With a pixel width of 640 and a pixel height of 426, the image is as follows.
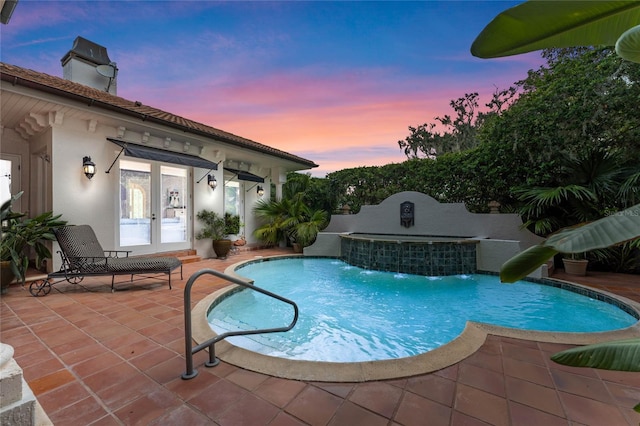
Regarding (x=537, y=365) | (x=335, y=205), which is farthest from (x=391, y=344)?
(x=335, y=205)

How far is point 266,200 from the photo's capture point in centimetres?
1298

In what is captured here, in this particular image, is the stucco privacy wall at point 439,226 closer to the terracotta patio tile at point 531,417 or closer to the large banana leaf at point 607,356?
the terracotta patio tile at point 531,417

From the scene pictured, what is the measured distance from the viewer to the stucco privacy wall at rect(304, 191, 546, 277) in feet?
25.1

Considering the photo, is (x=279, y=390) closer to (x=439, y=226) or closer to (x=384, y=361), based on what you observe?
(x=384, y=361)

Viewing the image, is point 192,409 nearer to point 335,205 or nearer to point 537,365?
point 537,365

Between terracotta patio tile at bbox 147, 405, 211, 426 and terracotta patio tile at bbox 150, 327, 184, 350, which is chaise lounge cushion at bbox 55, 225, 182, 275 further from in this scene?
terracotta patio tile at bbox 147, 405, 211, 426

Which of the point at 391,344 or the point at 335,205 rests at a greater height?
the point at 335,205

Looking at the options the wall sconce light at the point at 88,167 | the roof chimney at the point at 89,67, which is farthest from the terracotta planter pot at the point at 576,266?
the roof chimney at the point at 89,67

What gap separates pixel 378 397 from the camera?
86.5 inches

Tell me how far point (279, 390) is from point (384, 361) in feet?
3.50

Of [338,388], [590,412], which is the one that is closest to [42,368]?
[338,388]

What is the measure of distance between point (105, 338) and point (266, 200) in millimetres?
9902

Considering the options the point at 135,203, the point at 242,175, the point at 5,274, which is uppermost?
the point at 242,175

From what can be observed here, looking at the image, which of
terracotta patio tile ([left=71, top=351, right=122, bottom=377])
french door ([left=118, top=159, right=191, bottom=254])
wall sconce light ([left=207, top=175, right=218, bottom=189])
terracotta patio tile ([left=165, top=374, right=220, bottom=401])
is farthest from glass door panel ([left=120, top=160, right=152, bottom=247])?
terracotta patio tile ([left=165, top=374, right=220, bottom=401])
